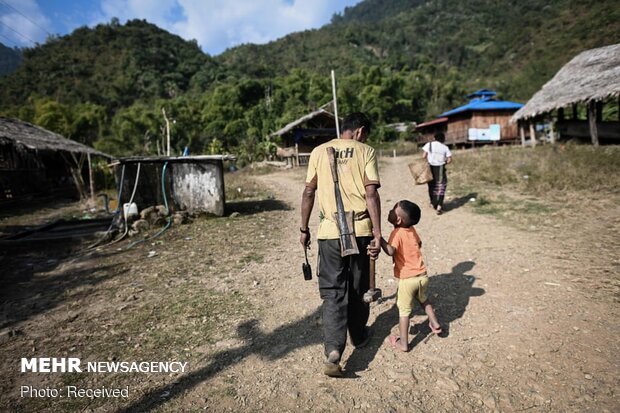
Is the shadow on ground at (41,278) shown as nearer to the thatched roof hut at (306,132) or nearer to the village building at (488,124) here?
the thatched roof hut at (306,132)

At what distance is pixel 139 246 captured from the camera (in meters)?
6.23

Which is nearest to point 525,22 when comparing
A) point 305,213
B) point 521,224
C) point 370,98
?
point 370,98

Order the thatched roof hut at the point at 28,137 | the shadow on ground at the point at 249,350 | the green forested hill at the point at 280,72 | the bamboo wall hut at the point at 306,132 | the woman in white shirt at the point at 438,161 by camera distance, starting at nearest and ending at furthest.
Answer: the shadow on ground at the point at 249,350
the woman in white shirt at the point at 438,161
the thatched roof hut at the point at 28,137
the bamboo wall hut at the point at 306,132
the green forested hill at the point at 280,72

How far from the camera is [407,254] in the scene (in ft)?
9.23

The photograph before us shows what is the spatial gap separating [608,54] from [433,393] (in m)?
18.6

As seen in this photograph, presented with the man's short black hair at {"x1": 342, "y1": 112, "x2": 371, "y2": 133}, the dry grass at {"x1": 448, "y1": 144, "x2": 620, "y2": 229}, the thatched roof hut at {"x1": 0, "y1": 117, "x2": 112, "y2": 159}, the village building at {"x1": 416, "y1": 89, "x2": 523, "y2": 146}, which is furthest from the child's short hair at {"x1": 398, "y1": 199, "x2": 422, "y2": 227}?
the village building at {"x1": 416, "y1": 89, "x2": 523, "y2": 146}

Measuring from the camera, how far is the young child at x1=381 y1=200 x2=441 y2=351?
2.77 m

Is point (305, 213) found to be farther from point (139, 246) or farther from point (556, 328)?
point (139, 246)

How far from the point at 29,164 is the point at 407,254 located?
736 inches

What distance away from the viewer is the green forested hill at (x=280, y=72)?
126 feet

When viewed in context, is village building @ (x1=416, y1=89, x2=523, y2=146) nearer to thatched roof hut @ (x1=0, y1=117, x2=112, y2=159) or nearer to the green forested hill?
the green forested hill

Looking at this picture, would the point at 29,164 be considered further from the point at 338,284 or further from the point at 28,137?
the point at 338,284

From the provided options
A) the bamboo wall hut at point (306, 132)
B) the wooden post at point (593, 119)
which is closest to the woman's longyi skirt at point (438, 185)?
the wooden post at point (593, 119)

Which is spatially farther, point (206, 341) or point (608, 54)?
point (608, 54)
